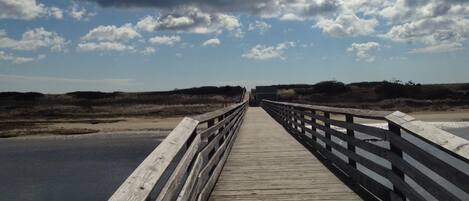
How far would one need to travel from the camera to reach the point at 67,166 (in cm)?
2362

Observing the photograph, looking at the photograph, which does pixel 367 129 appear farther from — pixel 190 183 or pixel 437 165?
pixel 190 183

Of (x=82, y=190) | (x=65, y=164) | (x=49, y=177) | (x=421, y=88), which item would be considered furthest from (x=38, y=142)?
(x=421, y=88)

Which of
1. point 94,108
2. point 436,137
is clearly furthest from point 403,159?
point 94,108

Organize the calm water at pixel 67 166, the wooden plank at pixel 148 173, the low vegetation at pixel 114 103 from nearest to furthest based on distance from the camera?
the wooden plank at pixel 148 173 < the calm water at pixel 67 166 < the low vegetation at pixel 114 103

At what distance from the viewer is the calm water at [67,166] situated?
1659 cm

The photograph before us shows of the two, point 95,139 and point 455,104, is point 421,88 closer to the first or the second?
point 455,104

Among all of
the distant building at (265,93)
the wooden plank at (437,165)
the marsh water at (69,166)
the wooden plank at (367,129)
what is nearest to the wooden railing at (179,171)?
the wooden plank at (367,129)

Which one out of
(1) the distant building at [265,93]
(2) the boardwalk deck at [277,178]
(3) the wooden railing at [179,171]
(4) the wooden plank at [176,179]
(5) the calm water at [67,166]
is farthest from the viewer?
(1) the distant building at [265,93]

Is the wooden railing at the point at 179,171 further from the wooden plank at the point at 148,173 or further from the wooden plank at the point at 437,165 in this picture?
the wooden plank at the point at 437,165

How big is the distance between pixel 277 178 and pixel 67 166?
17.2 metres

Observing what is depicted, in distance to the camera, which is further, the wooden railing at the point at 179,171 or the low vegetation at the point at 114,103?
the low vegetation at the point at 114,103

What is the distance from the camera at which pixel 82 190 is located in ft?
54.3

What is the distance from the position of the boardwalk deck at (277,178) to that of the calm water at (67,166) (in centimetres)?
595

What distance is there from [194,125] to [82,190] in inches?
454
